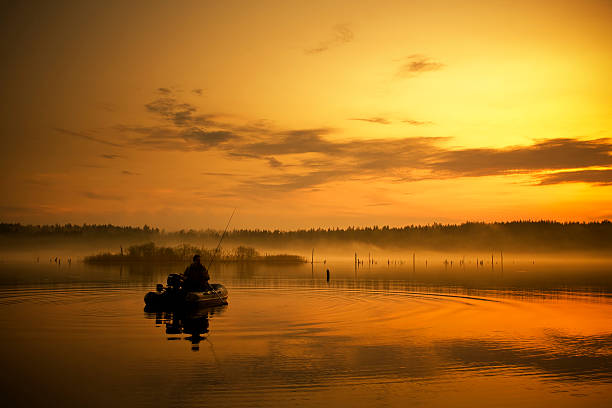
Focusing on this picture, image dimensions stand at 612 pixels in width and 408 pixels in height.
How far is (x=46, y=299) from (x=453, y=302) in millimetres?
25989

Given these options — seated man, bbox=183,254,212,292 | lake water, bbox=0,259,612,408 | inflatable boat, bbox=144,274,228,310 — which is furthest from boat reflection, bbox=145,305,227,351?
seated man, bbox=183,254,212,292

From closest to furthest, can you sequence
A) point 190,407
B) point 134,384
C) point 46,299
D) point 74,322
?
point 190,407 < point 134,384 < point 74,322 < point 46,299

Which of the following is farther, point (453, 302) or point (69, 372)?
point (453, 302)

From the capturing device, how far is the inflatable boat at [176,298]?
93.4ft

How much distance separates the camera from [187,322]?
24812mm

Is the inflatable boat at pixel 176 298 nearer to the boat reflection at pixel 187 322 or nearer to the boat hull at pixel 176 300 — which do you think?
the boat hull at pixel 176 300

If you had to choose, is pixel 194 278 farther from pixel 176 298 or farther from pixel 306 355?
pixel 306 355

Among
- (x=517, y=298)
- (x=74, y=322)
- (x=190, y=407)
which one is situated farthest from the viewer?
(x=517, y=298)

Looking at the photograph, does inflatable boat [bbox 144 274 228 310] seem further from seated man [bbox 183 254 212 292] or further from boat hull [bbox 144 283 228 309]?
seated man [bbox 183 254 212 292]

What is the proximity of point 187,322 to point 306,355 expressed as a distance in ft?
32.1

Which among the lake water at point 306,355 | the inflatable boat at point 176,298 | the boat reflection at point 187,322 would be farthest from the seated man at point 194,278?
the lake water at point 306,355

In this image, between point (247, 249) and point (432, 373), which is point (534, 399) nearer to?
point (432, 373)

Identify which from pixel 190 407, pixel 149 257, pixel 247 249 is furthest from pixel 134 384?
pixel 247 249

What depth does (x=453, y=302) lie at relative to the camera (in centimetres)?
3372
